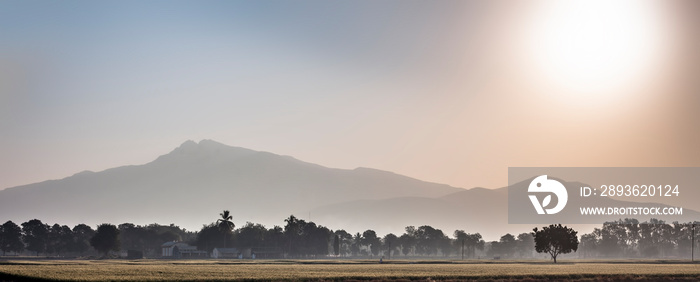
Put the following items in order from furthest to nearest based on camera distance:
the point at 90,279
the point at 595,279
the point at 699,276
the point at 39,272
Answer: the point at 699,276, the point at 595,279, the point at 39,272, the point at 90,279

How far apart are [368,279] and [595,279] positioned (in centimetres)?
3227

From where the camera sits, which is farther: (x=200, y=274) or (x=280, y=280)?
(x=200, y=274)

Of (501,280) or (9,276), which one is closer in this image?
(9,276)

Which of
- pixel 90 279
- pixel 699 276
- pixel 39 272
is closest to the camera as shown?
pixel 90 279

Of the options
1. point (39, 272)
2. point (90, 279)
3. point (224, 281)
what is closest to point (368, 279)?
point (224, 281)

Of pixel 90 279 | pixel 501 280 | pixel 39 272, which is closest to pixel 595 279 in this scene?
pixel 501 280

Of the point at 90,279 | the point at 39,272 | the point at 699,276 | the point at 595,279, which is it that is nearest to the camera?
the point at 90,279

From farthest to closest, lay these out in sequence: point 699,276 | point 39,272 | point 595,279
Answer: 1. point 699,276
2. point 595,279
3. point 39,272

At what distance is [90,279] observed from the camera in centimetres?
8994

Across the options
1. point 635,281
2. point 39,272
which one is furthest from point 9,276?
point 635,281

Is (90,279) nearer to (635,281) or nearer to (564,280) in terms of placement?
(564,280)

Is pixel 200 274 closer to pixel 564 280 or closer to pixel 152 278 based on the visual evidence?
pixel 152 278

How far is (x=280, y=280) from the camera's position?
307 feet

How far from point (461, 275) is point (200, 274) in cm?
3588
